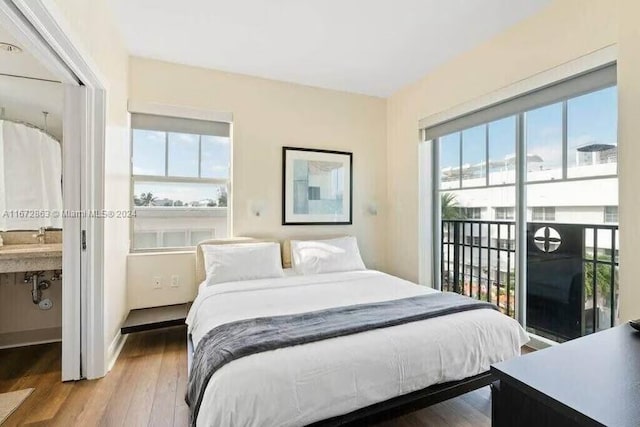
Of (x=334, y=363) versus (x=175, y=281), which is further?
(x=175, y=281)

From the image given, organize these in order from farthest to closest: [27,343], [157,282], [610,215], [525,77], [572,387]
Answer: [157,282] < [27,343] < [525,77] < [610,215] < [572,387]

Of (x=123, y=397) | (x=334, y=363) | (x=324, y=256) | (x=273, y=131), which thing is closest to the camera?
(x=334, y=363)

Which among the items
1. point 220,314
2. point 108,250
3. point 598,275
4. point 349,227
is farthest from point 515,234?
point 108,250

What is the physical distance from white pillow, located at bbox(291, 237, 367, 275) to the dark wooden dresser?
236 cm

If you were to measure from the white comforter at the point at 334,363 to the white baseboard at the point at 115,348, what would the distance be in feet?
2.33

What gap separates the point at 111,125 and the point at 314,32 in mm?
1818

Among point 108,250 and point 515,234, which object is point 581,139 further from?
point 108,250

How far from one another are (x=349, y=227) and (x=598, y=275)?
93.0 inches

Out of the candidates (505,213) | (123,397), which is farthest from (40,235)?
(505,213)

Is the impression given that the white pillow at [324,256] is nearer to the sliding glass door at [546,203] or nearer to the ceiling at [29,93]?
the sliding glass door at [546,203]

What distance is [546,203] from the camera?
2.62 metres

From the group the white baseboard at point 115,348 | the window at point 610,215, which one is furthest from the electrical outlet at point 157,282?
the window at point 610,215

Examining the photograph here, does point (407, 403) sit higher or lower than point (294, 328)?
lower

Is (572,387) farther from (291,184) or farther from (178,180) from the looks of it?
(178,180)
